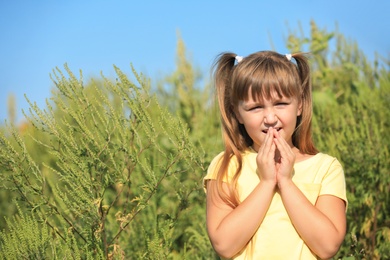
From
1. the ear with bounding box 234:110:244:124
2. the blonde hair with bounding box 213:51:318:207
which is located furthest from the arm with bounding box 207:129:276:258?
the ear with bounding box 234:110:244:124

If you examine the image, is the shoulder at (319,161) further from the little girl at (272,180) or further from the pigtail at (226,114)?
the pigtail at (226,114)

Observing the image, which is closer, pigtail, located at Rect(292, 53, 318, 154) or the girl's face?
the girl's face

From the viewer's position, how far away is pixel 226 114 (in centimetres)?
321

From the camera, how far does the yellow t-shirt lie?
280 cm

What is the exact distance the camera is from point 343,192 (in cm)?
291

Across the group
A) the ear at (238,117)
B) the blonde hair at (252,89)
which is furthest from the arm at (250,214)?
the ear at (238,117)

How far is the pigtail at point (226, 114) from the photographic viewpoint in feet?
9.81

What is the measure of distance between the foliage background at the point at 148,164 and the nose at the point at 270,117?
0.52m

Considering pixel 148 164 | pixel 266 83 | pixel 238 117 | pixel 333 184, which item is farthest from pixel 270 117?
pixel 148 164

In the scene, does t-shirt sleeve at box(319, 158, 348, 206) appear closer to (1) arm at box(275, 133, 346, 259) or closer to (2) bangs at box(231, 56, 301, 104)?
(1) arm at box(275, 133, 346, 259)

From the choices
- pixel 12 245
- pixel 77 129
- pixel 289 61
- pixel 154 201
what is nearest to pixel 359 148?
pixel 154 201

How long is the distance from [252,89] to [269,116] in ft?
0.50

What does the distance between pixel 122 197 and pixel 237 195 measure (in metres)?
2.55

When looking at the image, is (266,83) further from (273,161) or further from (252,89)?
(273,161)
